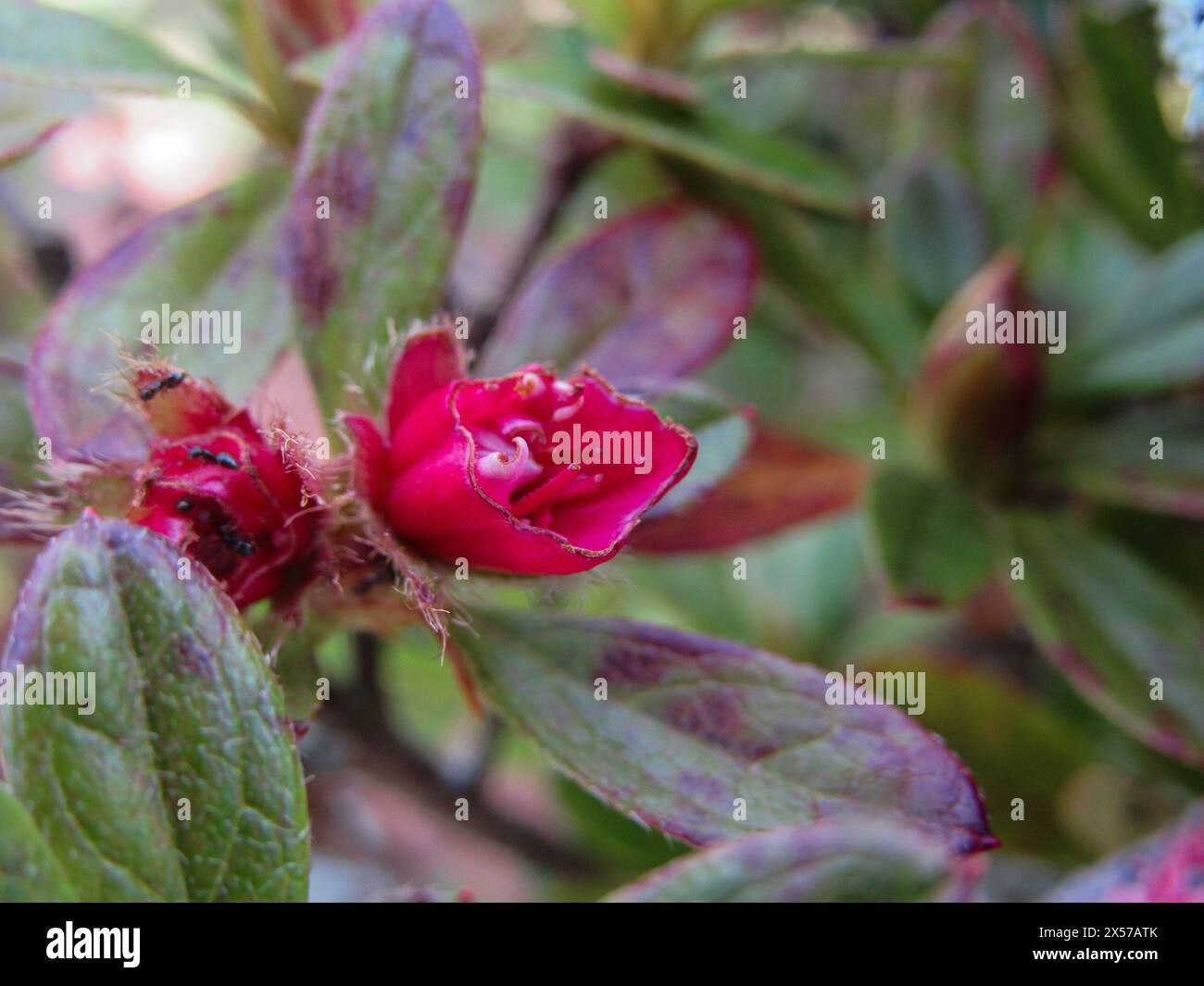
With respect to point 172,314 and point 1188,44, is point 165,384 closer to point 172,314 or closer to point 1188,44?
point 172,314

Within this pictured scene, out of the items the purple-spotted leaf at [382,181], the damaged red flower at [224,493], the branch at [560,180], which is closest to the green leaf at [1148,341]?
the branch at [560,180]

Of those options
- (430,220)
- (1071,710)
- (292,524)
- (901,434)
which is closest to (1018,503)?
(901,434)

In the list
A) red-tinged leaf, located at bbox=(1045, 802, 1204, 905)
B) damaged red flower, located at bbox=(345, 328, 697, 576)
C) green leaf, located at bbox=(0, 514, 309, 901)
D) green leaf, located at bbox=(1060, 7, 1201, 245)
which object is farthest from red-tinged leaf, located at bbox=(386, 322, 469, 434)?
green leaf, located at bbox=(1060, 7, 1201, 245)

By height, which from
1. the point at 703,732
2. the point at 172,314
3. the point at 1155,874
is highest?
the point at 172,314

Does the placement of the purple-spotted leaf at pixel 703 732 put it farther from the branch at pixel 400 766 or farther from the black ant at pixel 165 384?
the branch at pixel 400 766

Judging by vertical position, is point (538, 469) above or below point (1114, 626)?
above

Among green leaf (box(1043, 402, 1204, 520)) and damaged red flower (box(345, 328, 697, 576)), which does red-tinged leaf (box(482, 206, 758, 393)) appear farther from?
green leaf (box(1043, 402, 1204, 520))

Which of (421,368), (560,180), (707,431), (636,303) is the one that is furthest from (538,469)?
(560,180)
